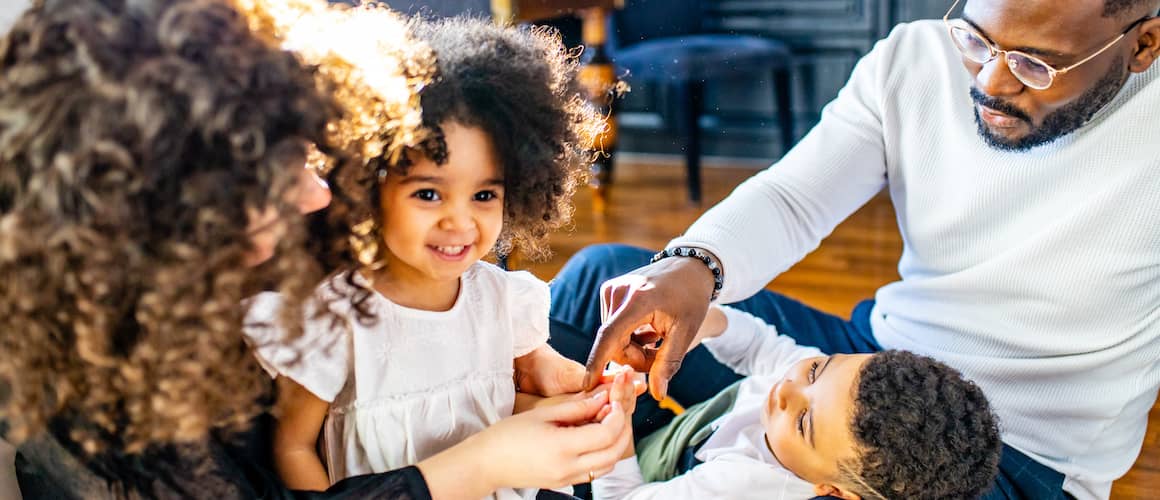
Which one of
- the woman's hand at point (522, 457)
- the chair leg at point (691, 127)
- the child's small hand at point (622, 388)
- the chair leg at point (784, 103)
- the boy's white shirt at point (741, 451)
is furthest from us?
the chair leg at point (784, 103)

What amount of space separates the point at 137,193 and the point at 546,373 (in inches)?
22.1

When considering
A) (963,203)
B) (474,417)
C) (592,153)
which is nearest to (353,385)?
(474,417)

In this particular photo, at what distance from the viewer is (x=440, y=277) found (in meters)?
0.97

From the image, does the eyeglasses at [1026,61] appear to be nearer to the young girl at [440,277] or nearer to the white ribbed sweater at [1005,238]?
the white ribbed sweater at [1005,238]

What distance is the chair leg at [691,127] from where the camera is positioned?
2723mm

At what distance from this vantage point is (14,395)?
669 millimetres

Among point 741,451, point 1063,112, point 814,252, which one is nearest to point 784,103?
point 814,252

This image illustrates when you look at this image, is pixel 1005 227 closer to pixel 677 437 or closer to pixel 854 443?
pixel 854 443

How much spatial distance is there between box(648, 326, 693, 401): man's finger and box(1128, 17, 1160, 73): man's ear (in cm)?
65

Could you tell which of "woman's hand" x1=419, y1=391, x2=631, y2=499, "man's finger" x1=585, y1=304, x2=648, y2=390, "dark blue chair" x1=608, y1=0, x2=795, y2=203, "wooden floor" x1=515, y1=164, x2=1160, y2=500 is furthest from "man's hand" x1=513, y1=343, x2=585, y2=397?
A: "dark blue chair" x1=608, y1=0, x2=795, y2=203

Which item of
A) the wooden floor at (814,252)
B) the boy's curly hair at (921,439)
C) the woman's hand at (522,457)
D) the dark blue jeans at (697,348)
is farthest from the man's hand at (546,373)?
the wooden floor at (814,252)

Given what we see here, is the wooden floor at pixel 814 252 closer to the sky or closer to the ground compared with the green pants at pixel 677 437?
closer to the ground

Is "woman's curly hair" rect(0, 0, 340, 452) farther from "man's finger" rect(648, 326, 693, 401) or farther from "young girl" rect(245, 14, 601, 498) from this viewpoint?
"man's finger" rect(648, 326, 693, 401)

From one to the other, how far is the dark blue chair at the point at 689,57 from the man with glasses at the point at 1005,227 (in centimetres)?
88
